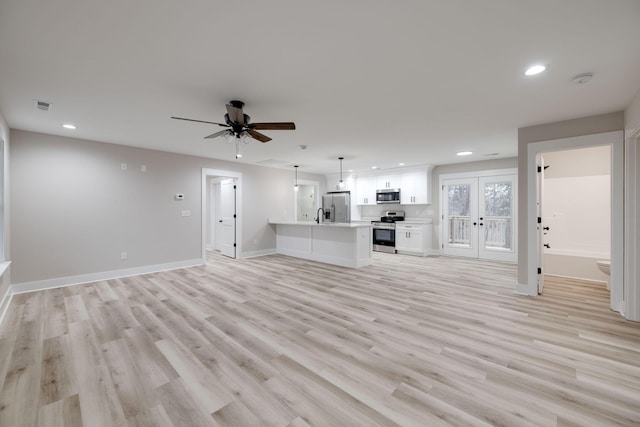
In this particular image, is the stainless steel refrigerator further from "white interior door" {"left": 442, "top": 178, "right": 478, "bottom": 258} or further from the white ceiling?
the white ceiling

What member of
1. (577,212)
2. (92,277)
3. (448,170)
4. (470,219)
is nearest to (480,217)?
(470,219)

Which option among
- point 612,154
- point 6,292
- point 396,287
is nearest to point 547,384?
point 396,287

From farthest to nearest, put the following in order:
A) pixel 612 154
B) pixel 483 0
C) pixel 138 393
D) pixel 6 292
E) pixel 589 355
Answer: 1. pixel 6 292
2. pixel 612 154
3. pixel 589 355
4. pixel 138 393
5. pixel 483 0

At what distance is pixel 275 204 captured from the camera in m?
7.64

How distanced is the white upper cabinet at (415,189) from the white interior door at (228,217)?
185 inches

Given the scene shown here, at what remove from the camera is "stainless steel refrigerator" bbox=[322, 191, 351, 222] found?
8641 mm

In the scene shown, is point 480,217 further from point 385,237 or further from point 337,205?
point 337,205

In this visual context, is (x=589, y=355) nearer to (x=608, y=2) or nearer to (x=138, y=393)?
(x=608, y=2)

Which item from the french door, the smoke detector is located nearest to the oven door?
the french door

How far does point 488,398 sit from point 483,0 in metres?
2.51

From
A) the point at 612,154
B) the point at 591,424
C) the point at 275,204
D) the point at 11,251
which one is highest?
the point at 612,154

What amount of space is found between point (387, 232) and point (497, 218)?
2.72 meters

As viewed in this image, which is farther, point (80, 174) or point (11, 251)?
point (80, 174)

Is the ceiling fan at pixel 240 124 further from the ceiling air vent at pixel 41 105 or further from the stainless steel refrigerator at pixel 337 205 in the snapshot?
the stainless steel refrigerator at pixel 337 205
